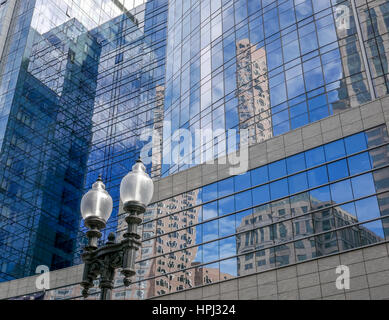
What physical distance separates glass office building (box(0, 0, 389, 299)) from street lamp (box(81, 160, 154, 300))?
20.1 metres

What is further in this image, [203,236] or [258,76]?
[258,76]

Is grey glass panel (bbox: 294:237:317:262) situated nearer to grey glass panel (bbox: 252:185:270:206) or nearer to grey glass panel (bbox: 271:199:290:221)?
grey glass panel (bbox: 271:199:290:221)

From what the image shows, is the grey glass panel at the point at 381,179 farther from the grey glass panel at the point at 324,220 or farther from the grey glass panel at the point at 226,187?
the grey glass panel at the point at 226,187

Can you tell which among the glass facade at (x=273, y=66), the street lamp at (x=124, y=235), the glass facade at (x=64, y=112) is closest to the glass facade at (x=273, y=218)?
the glass facade at (x=273, y=66)

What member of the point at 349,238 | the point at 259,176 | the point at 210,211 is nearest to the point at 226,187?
the point at 210,211

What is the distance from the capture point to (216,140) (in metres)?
39.9

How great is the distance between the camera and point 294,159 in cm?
3325

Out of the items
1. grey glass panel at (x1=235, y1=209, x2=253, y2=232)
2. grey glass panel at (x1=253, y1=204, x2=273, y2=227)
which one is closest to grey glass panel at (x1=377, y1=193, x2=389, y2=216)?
grey glass panel at (x1=253, y1=204, x2=273, y2=227)

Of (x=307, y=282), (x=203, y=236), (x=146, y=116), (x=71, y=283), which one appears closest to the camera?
(x=307, y=282)

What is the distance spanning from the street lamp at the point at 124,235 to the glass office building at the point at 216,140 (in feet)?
66.0

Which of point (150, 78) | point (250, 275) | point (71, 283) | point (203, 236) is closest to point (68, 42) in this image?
point (150, 78)

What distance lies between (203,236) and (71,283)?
14.7 m

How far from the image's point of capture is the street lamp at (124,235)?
10.3m

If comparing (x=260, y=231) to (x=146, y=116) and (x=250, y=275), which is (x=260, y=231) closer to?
(x=250, y=275)
